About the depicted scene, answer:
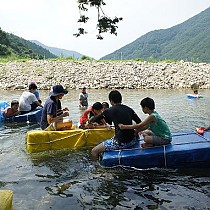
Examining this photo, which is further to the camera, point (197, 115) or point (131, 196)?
point (197, 115)

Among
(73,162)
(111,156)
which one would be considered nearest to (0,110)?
(73,162)

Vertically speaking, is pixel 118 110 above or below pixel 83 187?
above

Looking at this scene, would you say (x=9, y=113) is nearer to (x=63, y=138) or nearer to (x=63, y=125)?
(x=63, y=125)

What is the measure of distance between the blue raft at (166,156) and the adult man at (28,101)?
6135 millimetres

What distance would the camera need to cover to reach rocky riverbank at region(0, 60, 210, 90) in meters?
29.3

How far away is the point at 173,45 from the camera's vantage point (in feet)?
521

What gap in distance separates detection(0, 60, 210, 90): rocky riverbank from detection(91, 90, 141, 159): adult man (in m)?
21.6

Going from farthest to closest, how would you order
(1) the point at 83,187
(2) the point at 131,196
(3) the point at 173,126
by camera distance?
(3) the point at 173,126 < (1) the point at 83,187 < (2) the point at 131,196

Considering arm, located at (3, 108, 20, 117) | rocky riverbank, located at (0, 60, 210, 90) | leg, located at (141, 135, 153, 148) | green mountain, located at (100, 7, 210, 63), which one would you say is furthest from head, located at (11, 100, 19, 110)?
green mountain, located at (100, 7, 210, 63)

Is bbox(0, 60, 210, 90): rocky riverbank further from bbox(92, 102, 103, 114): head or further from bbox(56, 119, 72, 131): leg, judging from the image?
bbox(92, 102, 103, 114): head

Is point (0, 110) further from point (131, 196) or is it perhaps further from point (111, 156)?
point (131, 196)

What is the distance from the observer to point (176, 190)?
580 cm

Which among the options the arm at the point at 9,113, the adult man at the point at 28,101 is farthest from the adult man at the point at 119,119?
the arm at the point at 9,113

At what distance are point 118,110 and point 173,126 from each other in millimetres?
5601
